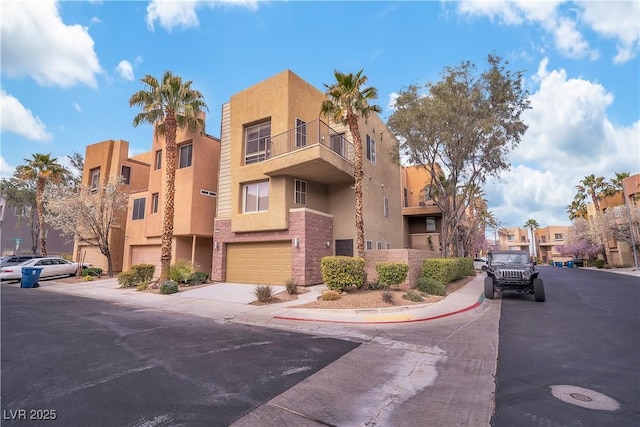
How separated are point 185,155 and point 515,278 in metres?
20.7

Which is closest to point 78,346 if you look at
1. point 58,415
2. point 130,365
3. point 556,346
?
point 130,365

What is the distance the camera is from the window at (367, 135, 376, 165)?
68.8 ft

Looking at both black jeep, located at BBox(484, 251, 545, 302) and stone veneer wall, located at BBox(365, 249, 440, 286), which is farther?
stone veneer wall, located at BBox(365, 249, 440, 286)

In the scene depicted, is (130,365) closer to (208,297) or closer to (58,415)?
(58,415)

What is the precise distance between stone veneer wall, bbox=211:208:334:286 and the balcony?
2.14 metres

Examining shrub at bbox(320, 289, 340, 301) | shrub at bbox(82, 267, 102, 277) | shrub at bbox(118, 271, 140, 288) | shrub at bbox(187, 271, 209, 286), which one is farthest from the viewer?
shrub at bbox(82, 267, 102, 277)

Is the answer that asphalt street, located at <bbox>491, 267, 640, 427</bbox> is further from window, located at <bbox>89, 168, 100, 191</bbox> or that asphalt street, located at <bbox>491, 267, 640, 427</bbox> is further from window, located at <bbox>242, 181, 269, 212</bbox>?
window, located at <bbox>89, 168, 100, 191</bbox>

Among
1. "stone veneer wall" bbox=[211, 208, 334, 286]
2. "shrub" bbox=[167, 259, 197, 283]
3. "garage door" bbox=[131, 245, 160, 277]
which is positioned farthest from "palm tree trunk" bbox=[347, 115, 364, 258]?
"garage door" bbox=[131, 245, 160, 277]

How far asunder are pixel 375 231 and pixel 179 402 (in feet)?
55.8

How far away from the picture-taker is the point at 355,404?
4352 millimetres

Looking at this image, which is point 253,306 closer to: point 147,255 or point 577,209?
point 147,255

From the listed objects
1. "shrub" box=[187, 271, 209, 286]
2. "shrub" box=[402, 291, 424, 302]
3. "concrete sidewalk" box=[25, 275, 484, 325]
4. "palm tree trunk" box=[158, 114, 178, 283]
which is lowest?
"concrete sidewalk" box=[25, 275, 484, 325]

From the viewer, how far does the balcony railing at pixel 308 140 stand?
57.0ft

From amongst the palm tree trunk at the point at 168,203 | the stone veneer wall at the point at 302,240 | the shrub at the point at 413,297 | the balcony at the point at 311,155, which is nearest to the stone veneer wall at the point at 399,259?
the shrub at the point at 413,297
